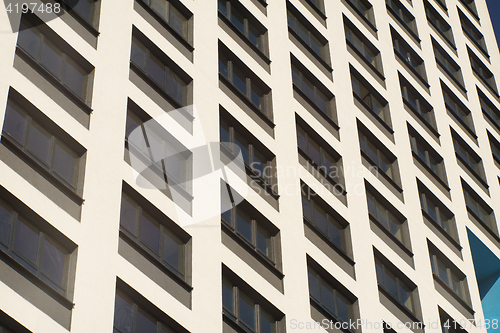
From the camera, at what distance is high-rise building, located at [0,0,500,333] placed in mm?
19859

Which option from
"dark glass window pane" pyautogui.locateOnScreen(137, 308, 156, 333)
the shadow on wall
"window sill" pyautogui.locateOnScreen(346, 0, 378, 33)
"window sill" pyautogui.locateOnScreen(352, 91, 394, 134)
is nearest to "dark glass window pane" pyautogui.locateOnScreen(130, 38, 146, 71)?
"dark glass window pane" pyautogui.locateOnScreen(137, 308, 156, 333)

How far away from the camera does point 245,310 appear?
23391 millimetres

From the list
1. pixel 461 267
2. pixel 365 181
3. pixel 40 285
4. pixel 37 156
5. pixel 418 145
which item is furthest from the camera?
pixel 418 145

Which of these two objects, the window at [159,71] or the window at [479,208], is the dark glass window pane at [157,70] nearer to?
the window at [159,71]

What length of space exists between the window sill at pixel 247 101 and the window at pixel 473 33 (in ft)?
85.1

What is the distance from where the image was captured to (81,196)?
20.5m

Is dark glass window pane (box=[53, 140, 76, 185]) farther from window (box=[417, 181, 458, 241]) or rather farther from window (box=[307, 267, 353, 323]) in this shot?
window (box=[417, 181, 458, 241])

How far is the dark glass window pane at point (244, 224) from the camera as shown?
24984 millimetres

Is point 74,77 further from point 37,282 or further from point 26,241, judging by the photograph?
point 37,282

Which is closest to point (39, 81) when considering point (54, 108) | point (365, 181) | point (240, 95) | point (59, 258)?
point (54, 108)

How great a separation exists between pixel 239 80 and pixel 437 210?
1248 cm

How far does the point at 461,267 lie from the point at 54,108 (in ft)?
68.3

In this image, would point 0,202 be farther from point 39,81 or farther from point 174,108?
point 174,108

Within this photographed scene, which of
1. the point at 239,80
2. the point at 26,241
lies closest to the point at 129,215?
the point at 26,241
